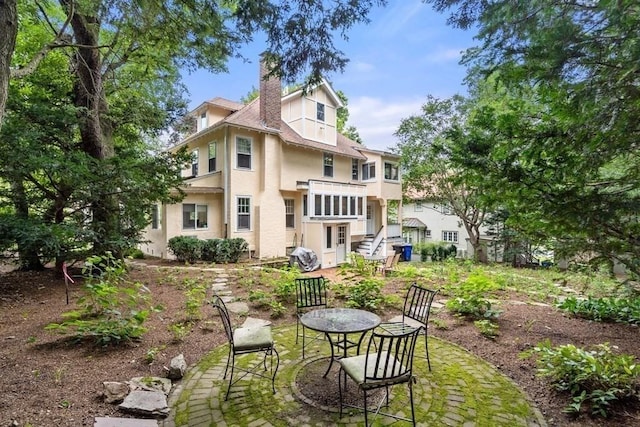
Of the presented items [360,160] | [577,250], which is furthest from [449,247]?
[577,250]

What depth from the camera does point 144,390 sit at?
3162 mm

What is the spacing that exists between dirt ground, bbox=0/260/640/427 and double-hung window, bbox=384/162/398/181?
14.3 m

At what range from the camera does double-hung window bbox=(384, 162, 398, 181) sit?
20459 millimetres

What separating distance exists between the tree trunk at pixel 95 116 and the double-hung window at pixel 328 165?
1072 centimetres

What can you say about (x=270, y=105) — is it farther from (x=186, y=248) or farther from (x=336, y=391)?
(x=336, y=391)

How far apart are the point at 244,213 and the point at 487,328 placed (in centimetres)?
1136

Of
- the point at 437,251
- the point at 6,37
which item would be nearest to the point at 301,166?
the point at 437,251

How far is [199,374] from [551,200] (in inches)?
177

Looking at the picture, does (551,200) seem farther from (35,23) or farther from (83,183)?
(35,23)

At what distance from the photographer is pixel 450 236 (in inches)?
1062

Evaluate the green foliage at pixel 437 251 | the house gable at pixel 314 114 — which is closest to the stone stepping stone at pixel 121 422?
the house gable at pixel 314 114

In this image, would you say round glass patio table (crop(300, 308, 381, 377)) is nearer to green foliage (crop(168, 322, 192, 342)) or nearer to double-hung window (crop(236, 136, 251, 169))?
green foliage (crop(168, 322, 192, 342))

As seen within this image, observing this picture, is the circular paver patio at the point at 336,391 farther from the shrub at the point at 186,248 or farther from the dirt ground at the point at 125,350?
the shrub at the point at 186,248

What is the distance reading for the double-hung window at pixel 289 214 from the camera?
16.1 meters
